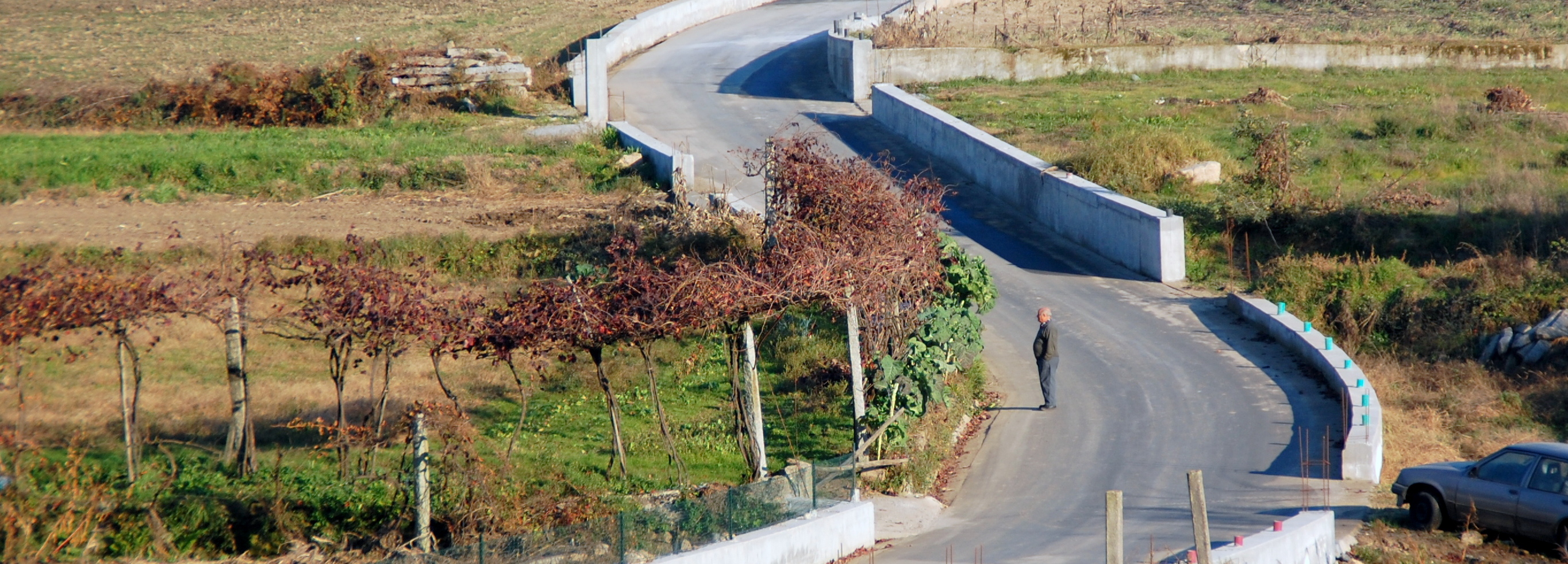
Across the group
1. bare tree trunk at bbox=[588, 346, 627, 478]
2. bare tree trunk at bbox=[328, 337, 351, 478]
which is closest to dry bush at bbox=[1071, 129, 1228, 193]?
bare tree trunk at bbox=[588, 346, 627, 478]

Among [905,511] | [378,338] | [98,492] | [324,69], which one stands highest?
[324,69]

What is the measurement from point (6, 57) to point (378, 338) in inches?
1475

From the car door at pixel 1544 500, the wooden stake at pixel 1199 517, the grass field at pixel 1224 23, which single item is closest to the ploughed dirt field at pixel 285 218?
the grass field at pixel 1224 23

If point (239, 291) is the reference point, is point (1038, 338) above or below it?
below

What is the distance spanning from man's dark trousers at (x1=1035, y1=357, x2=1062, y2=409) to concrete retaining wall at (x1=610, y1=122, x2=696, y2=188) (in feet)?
32.1

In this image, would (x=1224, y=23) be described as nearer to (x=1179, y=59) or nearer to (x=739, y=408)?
(x=1179, y=59)

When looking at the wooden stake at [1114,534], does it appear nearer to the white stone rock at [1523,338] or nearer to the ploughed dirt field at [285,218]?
the white stone rock at [1523,338]

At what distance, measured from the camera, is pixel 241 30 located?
47.7m

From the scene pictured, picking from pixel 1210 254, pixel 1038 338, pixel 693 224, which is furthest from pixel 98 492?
pixel 1210 254

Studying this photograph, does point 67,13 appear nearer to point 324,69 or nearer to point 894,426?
point 324,69

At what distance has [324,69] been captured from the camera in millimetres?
31938

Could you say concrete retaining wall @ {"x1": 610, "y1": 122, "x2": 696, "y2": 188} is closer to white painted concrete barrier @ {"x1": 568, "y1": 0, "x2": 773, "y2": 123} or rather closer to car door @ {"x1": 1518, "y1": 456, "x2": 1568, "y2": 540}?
white painted concrete barrier @ {"x1": 568, "y1": 0, "x2": 773, "y2": 123}

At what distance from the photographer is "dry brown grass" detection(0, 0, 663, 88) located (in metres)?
39.5

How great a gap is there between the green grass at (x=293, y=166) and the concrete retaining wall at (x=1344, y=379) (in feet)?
42.3
